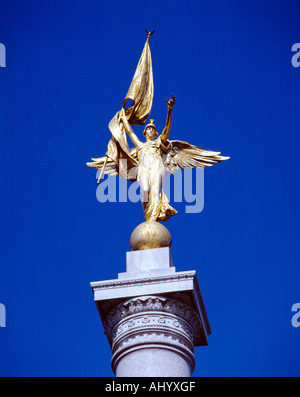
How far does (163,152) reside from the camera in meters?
22.4

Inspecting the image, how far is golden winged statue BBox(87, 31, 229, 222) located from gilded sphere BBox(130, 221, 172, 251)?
88 cm

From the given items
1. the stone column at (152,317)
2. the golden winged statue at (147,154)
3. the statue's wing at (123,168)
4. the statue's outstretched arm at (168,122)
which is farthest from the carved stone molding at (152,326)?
the statue's outstretched arm at (168,122)

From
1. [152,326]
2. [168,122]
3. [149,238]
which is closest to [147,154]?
[168,122]

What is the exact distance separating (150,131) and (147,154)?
769mm

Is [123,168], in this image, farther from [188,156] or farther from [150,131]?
[188,156]

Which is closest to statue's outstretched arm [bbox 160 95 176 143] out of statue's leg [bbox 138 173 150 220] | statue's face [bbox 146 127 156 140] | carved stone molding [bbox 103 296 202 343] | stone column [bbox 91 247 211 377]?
statue's face [bbox 146 127 156 140]

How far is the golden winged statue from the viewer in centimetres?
2133

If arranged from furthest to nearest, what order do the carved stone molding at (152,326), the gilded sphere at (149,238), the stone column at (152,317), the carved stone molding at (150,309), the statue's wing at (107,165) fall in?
the statue's wing at (107,165), the gilded sphere at (149,238), the carved stone molding at (150,309), the carved stone molding at (152,326), the stone column at (152,317)

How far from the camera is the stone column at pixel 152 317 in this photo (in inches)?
706

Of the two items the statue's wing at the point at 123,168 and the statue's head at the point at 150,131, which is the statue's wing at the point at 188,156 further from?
the statue's wing at the point at 123,168

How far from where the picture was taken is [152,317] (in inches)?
724
